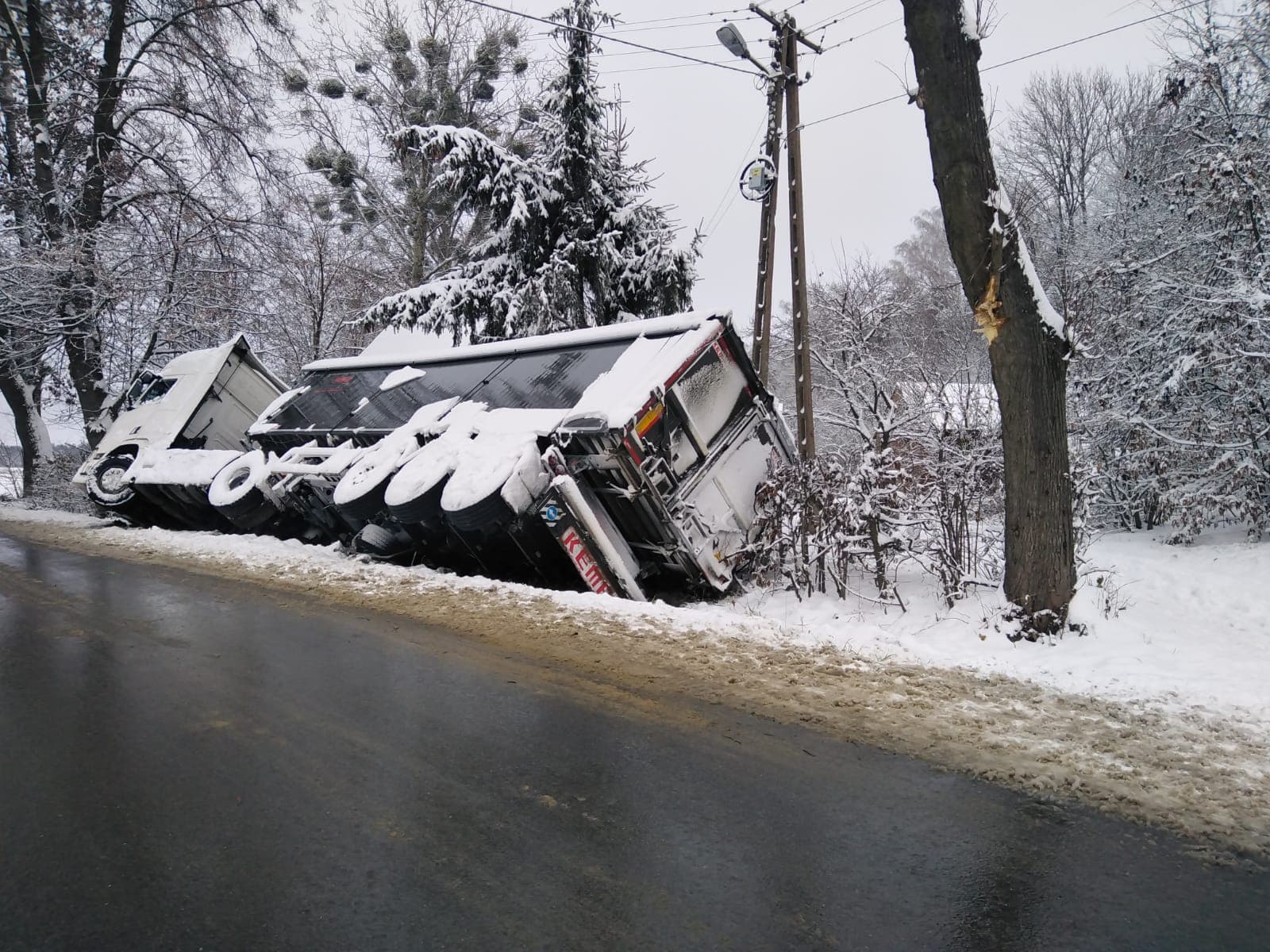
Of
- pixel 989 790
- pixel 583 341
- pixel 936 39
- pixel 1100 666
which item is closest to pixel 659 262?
pixel 583 341

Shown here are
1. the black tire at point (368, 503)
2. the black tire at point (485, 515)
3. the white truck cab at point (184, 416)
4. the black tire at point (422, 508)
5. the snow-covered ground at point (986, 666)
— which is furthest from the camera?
the white truck cab at point (184, 416)

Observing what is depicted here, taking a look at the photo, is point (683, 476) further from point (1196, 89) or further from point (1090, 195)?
point (1090, 195)

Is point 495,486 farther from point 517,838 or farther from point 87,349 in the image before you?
point 87,349

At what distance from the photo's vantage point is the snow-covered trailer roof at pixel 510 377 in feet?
24.0

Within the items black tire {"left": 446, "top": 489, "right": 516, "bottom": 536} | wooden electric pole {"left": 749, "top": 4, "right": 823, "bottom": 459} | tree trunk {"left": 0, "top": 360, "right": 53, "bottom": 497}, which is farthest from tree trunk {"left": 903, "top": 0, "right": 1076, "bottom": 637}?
tree trunk {"left": 0, "top": 360, "right": 53, "bottom": 497}

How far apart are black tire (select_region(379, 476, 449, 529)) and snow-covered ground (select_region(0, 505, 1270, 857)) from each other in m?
0.64

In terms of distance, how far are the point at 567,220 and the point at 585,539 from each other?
36.7ft

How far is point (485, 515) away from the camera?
261 inches

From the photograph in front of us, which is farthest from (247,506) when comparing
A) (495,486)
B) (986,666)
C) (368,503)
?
(986,666)

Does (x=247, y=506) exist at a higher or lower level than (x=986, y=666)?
higher

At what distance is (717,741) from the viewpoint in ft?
12.2

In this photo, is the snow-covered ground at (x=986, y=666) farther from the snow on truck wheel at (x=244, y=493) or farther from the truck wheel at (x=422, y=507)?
the snow on truck wheel at (x=244, y=493)

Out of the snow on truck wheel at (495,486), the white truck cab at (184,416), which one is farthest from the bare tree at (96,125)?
the snow on truck wheel at (495,486)

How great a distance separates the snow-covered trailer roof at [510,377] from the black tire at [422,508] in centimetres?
140
